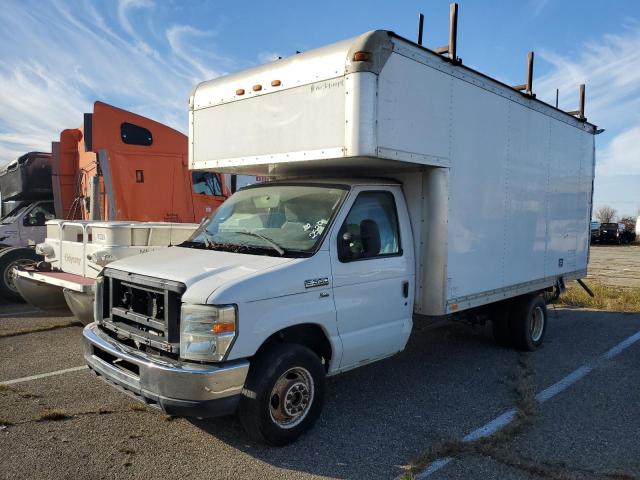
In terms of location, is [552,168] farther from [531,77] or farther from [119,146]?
[119,146]

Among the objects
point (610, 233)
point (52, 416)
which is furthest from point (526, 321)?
point (610, 233)

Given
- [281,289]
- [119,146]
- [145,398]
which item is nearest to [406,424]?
[281,289]

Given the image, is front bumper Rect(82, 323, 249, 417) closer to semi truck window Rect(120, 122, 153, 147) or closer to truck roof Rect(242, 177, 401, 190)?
truck roof Rect(242, 177, 401, 190)

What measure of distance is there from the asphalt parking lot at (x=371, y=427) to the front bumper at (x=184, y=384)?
46 centimetres

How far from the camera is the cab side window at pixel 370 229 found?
173 inches

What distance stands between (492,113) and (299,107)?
243 cm

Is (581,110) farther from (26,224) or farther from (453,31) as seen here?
(26,224)

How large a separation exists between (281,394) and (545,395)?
2.93 m

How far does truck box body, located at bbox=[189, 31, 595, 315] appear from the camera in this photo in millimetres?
4344

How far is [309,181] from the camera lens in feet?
16.3

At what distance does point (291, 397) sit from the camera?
400cm

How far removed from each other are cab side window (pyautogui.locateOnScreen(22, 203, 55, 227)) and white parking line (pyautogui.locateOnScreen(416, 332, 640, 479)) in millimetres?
10131

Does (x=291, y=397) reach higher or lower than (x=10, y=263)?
lower

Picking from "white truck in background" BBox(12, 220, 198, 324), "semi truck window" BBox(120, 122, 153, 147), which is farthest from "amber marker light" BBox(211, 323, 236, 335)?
"semi truck window" BBox(120, 122, 153, 147)
